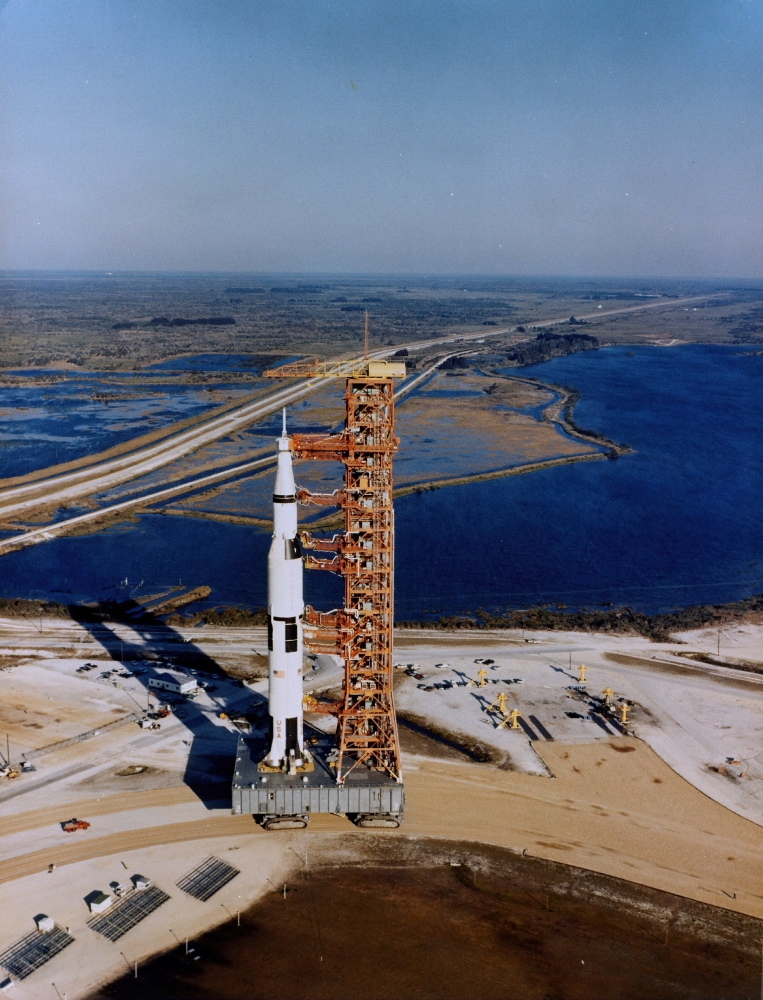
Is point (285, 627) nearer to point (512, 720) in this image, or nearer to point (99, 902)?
point (99, 902)

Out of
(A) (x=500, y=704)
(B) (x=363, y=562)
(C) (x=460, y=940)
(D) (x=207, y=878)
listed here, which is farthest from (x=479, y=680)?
(D) (x=207, y=878)

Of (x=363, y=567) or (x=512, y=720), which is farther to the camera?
(x=512, y=720)

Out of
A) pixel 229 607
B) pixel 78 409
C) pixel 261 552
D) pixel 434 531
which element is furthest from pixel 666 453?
pixel 78 409

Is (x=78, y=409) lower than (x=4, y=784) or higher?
higher

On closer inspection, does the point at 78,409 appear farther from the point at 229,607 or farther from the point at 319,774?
the point at 319,774

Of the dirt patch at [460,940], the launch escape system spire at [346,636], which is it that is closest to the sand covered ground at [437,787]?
the dirt patch at [460,940]

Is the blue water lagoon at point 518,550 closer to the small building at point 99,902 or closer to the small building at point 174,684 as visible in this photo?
the small building at point 174,684
